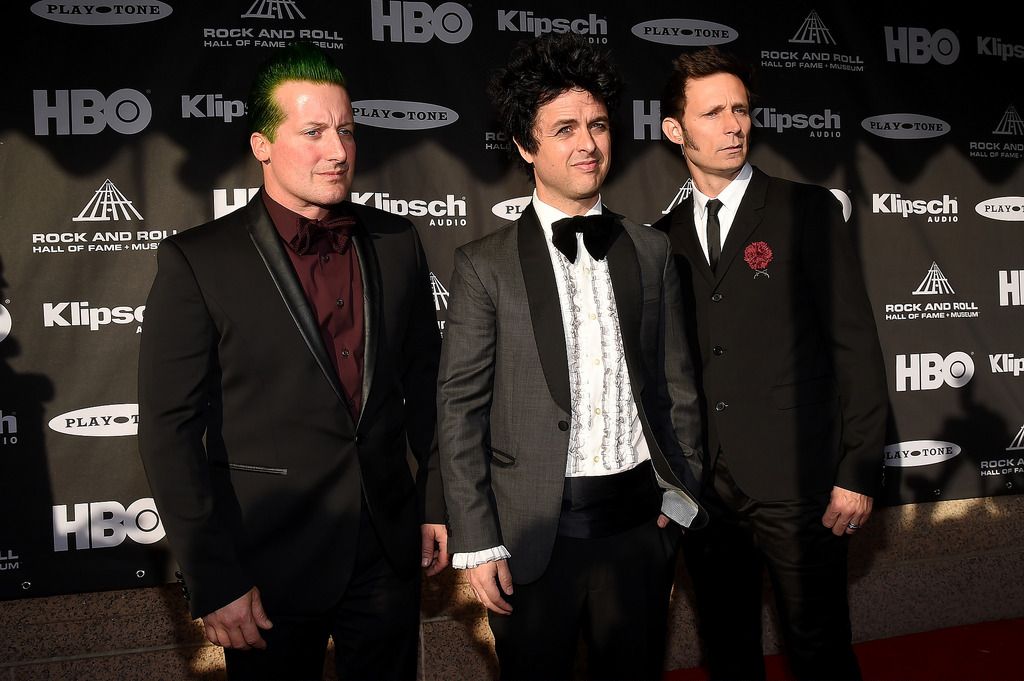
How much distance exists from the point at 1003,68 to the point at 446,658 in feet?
12.2

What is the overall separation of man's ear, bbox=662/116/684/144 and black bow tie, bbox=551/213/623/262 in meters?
0.77

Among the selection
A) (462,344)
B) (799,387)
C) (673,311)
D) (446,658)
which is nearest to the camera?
(462,344)

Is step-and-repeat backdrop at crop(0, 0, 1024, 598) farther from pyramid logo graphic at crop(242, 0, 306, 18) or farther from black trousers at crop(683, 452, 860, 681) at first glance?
black trousers at crop(683, 452, 860, 681)

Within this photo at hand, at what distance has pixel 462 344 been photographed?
1.98 meters

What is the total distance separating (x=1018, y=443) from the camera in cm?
368

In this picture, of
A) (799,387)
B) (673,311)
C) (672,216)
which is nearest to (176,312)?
(673,311)

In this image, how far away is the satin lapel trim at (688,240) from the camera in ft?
8.04

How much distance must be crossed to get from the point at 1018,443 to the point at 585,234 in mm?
2869

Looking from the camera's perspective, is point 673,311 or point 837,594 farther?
point 837,594

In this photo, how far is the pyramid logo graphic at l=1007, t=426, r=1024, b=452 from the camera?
3678 millimetres

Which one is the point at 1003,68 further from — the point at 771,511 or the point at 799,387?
the point at 771,511

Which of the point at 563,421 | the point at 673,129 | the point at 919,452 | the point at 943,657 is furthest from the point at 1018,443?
the point at 563,421

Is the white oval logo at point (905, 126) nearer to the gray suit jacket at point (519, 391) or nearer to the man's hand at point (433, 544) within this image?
the gray suit jacket at point (519, 391)

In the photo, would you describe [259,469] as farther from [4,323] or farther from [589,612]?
[4,323]
